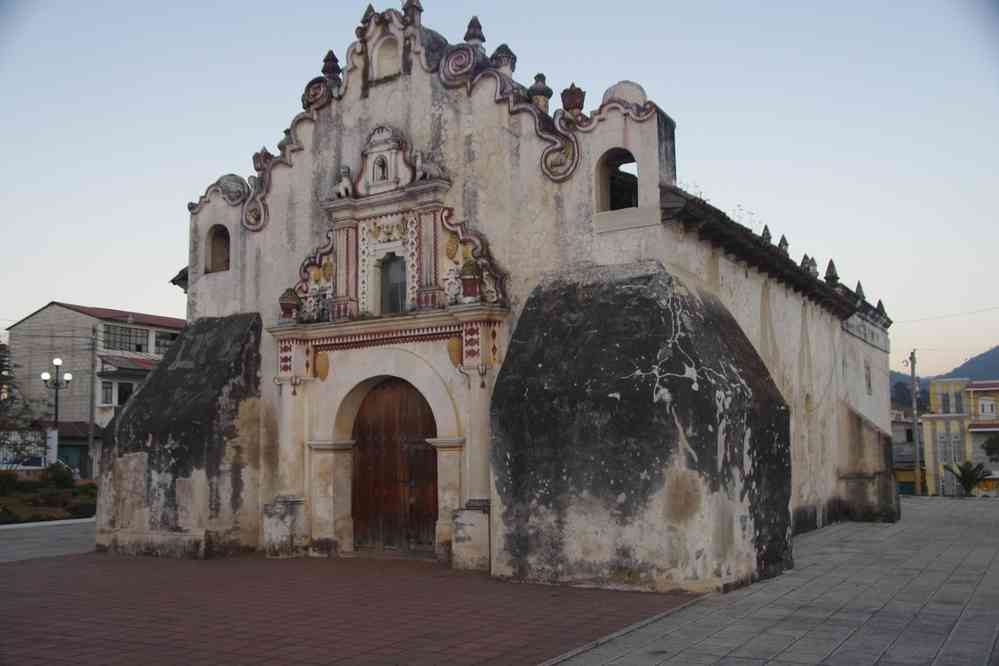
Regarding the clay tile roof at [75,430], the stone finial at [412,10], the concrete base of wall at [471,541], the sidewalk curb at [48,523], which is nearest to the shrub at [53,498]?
the sidewalk curb at [48,523]

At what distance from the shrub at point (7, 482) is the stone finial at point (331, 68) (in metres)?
17.4

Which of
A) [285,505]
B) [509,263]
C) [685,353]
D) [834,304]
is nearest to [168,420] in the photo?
[285,505]

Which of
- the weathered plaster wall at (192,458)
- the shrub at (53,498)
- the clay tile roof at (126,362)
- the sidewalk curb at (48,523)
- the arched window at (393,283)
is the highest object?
the clay tile roof at (126,362)

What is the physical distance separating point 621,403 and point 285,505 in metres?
Answer: 5.69

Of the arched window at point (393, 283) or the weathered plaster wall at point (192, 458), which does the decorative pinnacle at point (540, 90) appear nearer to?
the arched window at point (393, 283)

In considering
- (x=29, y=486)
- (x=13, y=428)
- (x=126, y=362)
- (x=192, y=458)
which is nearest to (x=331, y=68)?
(x=192, y=458)

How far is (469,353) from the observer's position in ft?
40.1

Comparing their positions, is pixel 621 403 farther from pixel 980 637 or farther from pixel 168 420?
pixel 168 420

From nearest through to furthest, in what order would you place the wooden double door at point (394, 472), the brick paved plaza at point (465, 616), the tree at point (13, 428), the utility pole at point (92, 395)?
1. the brick paved plaza at point (465, 616)
2. the wooden double door at point (394, 472)
3. the tree at point (13, 428)
4. the utility pole at point (92, 395)

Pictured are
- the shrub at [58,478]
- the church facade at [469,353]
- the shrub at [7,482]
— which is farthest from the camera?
the shrub at [58,478]

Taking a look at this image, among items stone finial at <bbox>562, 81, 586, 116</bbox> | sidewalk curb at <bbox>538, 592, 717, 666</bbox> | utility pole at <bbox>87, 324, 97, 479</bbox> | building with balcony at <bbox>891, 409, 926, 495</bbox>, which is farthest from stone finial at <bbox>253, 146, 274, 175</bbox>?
building with balcony at <bbox>891, 409, 926, 495</bbox>

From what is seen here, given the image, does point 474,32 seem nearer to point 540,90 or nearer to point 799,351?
point 540,90

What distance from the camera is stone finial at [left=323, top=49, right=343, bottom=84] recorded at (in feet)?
48.0

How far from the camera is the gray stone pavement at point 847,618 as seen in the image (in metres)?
6.97
